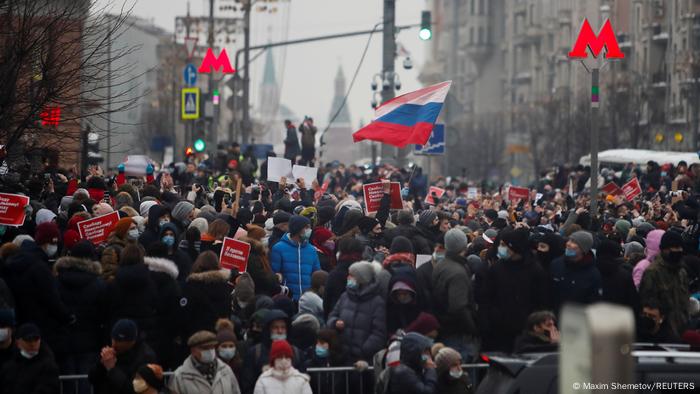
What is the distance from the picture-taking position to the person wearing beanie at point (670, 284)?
11930 millimetres

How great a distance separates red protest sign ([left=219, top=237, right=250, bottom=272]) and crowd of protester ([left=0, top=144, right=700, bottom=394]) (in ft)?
0.89

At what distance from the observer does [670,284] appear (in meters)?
12.0

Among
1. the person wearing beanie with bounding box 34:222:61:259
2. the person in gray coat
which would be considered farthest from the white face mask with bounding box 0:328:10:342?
the person in gray coat

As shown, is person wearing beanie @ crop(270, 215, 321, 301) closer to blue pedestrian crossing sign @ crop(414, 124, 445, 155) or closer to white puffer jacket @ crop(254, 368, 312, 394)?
white puffer jacket @ crop(254, 368, 312, 394)

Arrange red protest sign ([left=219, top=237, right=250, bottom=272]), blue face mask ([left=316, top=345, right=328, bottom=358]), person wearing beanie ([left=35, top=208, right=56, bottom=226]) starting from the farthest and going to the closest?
1. person wearing beanie ([left=35, top=208, right=56, bottom=226])
2. red protest sign ([left=219, top=237, right=250, bottom=272])
3. blue face mask ([left=316, top=345, right=328, bottom=358])

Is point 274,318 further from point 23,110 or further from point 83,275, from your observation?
point 23,110

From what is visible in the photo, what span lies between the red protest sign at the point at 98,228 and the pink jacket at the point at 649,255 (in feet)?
15.2

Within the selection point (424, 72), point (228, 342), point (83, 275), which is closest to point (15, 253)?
point (83, 275)

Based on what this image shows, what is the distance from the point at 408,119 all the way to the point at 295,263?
7.20 m

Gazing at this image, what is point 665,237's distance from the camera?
39.9ft

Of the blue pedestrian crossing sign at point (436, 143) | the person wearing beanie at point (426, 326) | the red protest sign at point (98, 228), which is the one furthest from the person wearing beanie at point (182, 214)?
the blue pedestrian crossing sign at point (436, 143)

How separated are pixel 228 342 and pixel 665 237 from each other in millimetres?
3893

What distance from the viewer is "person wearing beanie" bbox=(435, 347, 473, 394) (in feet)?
32.6

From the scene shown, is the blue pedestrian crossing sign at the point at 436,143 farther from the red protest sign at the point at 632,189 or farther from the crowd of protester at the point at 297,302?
the crowd of protester at the point at 297,302
